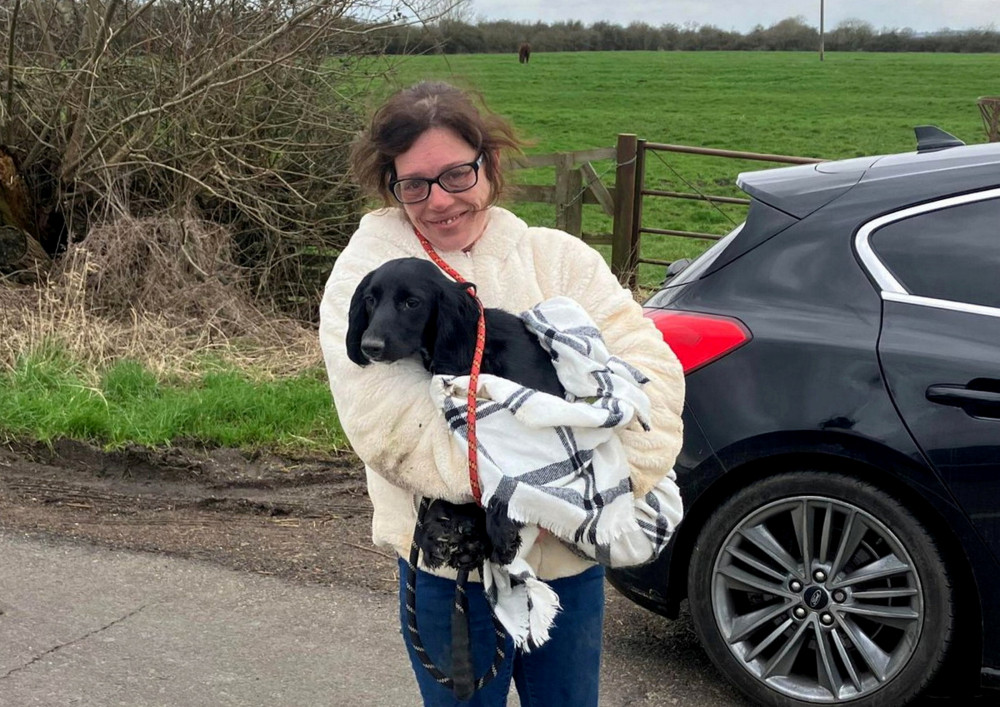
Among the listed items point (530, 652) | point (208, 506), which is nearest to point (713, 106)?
point (208, 506)

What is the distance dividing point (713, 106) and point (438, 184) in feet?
110

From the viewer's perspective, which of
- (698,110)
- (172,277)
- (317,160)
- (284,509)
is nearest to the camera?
(284,509)

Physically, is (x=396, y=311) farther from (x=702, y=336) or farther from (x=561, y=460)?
(x=702, y=336)

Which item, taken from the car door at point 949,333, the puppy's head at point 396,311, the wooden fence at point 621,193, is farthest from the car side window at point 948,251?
the wooden fence at point 621,193

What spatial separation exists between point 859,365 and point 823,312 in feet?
0.77

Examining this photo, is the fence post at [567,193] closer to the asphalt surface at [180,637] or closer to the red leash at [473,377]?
the asphalt surface at [180,637]

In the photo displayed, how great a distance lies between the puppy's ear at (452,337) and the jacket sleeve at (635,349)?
28 centimetres

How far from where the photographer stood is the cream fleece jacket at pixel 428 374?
200cm

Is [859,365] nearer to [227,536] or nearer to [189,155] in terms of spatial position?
[227,536]

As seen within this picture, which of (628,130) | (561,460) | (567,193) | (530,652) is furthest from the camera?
(628,130)

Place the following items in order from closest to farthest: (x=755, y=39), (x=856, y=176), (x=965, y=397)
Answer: (x=965, y=397) → (x=856, y=176) → (x=755, y=39)

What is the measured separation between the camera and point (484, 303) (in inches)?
86.4

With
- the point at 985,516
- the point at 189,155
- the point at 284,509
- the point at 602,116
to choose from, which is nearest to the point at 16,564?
the point at 284,509

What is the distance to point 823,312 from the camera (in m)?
3.57
